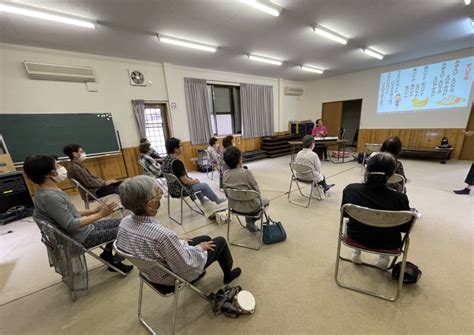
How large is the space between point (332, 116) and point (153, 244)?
29.9ft

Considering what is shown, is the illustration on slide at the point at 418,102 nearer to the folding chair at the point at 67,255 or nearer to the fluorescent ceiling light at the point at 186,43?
the fluorescent ceiling light at the point at 186,43

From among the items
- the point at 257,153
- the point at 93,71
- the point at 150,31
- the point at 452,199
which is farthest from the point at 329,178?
the point at 93,71

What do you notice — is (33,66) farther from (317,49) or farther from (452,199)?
(452,199)

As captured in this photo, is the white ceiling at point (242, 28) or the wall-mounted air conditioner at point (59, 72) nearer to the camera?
the white ceiling at point (242, 28)

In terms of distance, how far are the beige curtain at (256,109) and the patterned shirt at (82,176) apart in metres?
5.27

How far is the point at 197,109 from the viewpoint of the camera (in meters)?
5.77

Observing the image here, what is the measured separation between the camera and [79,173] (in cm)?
Answer: 249

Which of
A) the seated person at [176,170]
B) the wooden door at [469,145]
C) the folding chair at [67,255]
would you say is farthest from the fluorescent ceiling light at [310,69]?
the folding chair at [67,255]

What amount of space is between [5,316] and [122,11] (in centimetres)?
357

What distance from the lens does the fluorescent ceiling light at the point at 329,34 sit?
3.49 m

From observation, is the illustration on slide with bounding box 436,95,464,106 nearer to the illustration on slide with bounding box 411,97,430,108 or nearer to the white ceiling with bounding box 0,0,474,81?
the illustration on slide with bounding box 411,97,430,108

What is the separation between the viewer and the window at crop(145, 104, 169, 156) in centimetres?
520

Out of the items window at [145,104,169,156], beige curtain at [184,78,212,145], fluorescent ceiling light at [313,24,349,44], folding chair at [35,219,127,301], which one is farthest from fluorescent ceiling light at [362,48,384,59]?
folding chair at [35,219,127,301]

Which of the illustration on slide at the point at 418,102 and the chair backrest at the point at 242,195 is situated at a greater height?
the illustration on slide at the point at 418,102
